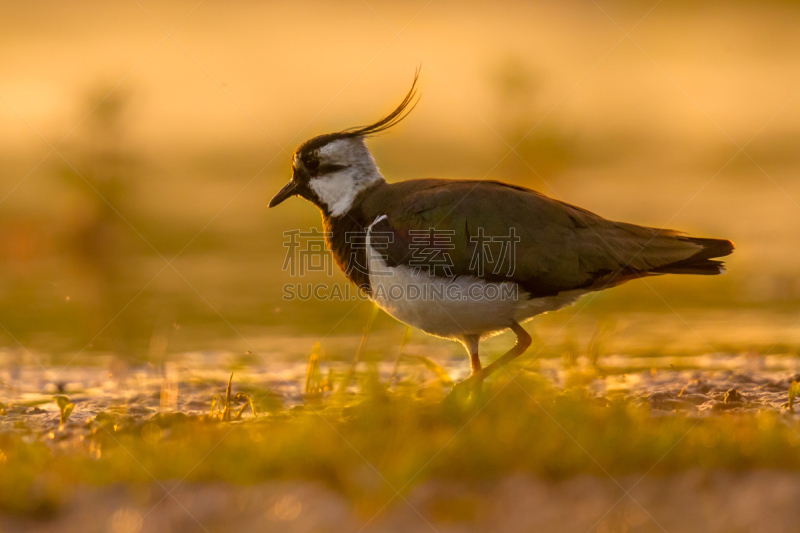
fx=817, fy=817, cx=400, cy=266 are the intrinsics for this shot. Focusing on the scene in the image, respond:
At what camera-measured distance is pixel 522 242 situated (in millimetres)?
4934

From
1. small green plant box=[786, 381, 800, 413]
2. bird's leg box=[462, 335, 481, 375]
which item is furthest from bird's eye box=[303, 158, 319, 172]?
small green plant box=[786, 381, 800, 413]

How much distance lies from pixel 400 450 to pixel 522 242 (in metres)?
1.84

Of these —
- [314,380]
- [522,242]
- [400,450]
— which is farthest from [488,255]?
[400,450]

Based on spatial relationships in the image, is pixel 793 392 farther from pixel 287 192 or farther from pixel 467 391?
pixel 287 192

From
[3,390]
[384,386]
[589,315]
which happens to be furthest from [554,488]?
[589,315]

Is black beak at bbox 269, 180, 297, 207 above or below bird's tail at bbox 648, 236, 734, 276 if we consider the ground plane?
above

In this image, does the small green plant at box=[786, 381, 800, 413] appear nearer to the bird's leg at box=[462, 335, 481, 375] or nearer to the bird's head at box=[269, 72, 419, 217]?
the bird's leg at box=[462, 335, 481, 375]

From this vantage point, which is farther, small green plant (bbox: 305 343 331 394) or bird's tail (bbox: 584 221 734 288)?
small green plant (bbox: 305 343 331 394)

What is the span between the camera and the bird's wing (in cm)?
488

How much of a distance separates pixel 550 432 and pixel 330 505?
1.10m

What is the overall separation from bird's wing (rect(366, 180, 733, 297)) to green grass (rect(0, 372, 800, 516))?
99 cm

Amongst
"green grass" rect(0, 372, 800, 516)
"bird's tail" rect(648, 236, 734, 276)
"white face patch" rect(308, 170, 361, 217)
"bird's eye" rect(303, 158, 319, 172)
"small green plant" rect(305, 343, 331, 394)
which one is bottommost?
"green grass" rect(0, 372, 800, 516)

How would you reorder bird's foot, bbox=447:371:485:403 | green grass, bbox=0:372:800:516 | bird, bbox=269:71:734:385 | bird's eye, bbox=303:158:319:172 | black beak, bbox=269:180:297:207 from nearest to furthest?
green grass, bbox=0:372:800:516 < bird's foot, bbox=447:371:485:403 < bird, bbox=269:71:734:385 < bird's eye, bbox=303:158:319:172 < black beak, bbox=269:180:297:207

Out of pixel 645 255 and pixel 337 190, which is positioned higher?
pixel 337 190
